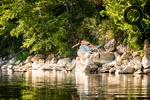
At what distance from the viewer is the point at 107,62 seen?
43.5 metres

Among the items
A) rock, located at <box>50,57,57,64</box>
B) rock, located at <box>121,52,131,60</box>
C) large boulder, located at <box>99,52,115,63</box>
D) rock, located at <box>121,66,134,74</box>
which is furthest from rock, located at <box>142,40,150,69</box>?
rock, located at <box>50,57,57,64</box>

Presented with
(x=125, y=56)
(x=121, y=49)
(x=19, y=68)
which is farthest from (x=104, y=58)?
(x=19, y=68)

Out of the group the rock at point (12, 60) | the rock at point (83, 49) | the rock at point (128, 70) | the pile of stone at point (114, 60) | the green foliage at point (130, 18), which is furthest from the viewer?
the rock at point (12, 60)

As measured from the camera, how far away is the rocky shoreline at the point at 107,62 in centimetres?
3903

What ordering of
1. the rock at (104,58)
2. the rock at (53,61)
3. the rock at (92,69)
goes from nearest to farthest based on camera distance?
the rock at (92,69) → the rock at (104,58) → the rock at (53,61)

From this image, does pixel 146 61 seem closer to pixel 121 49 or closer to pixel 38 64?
pixel 121 49

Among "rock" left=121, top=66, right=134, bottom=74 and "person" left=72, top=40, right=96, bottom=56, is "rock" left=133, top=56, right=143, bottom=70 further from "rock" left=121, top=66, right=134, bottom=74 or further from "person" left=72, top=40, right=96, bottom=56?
"person" left=72, top=40, right=96, bottom=56

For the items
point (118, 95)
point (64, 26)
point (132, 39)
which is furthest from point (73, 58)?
point (118, 95)

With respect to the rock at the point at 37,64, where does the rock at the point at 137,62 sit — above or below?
below

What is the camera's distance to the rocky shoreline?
39031mm

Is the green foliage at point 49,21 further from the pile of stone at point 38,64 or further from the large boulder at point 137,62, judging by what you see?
the large boulder at point 137,62

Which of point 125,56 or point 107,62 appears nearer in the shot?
point 125,56

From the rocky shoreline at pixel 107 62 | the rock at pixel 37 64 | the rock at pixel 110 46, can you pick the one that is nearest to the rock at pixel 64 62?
the rocky shoreline at pixel 107 62

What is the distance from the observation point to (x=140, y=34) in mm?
42031
